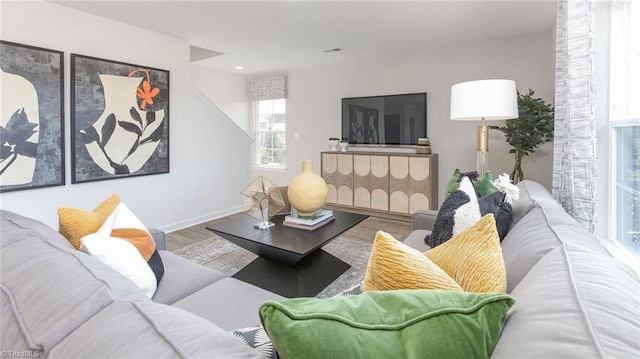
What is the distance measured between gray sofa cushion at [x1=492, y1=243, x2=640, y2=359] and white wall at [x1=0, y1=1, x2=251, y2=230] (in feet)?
12.0

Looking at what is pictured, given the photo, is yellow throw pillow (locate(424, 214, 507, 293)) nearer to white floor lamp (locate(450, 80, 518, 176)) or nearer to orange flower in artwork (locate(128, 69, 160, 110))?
white floor lamp (locate(450, 80, 518, 176))

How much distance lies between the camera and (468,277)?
0.84 meters

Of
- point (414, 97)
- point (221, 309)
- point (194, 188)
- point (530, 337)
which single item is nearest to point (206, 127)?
point (194, 188)

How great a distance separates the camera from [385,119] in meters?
4.89

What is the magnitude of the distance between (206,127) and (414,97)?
286cm

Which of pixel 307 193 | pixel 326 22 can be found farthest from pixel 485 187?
pixel 326 22

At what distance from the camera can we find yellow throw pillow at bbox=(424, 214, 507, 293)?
2.69 feet

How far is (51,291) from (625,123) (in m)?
2.36

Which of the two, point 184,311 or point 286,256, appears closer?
point 184,311

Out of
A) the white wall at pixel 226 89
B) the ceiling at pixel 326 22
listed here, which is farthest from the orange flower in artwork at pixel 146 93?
the white wall at pixel 226 89

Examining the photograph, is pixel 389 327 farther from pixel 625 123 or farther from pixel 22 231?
pixel 625 123

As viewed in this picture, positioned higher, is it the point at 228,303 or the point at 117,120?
the point at 117,120

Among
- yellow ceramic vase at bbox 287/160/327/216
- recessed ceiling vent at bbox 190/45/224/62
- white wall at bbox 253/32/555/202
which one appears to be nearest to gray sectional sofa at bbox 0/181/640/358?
yellow ceramic vase at bbox 287/160/327/216

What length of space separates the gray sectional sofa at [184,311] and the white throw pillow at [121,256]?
156mm
